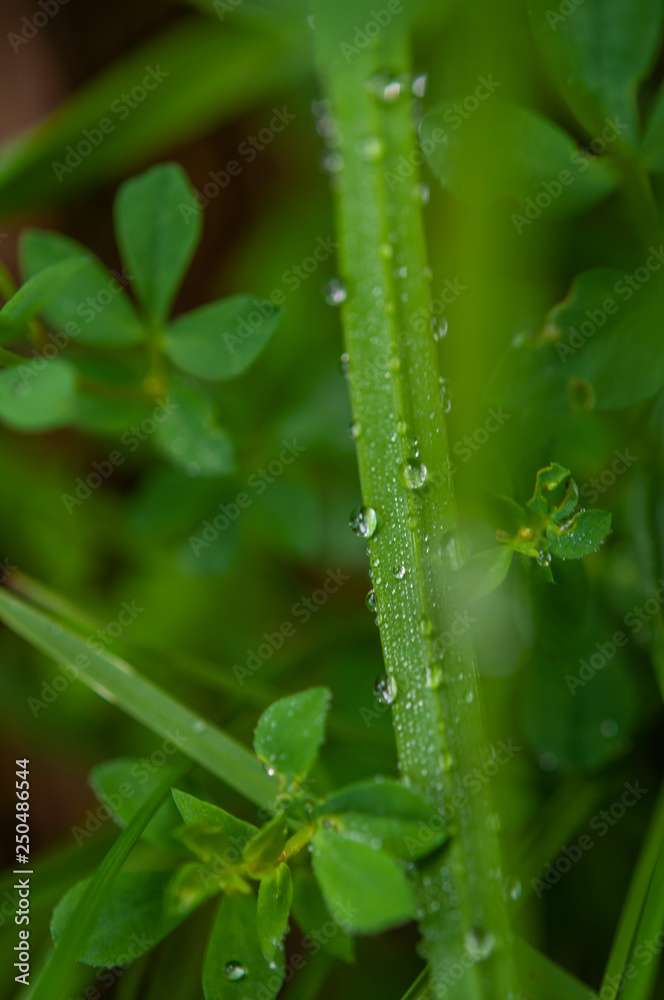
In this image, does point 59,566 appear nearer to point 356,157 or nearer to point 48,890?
point 48,890

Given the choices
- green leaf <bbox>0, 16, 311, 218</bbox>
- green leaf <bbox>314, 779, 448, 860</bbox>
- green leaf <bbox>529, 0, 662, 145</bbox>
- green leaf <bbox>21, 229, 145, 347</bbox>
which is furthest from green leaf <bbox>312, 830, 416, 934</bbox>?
green leaf <bbox>0, 16, 311, 218</bbox>

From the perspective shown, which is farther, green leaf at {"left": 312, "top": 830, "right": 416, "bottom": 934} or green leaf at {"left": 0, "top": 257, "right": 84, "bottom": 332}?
green leaf at {"left": 0, "top": 257, "right": 84, "bottom": 332}

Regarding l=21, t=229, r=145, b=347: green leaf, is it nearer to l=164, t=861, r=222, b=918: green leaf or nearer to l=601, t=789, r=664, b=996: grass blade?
l=164, t=861, r=222, b=918: green leaf

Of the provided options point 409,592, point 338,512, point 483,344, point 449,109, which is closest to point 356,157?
point 449,109

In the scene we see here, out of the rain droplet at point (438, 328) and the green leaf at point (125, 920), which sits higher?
the rain droplet at point (438, 328)

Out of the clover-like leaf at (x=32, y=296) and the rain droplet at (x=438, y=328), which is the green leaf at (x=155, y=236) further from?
the rain droplet at (x=438, y=328)

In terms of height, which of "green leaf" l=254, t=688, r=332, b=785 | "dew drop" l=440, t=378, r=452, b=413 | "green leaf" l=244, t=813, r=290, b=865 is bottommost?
"green leaf" l=244, t=813, r=290, b=865

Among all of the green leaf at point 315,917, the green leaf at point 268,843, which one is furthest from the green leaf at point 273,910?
the green leaf at point 315,917

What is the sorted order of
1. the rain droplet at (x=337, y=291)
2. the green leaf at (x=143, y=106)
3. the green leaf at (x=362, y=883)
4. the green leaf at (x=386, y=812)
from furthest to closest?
1. the green leaf at (x=143, y=106)
2. the rain droplet at (x=337, y=291)
3. the green leaf at (x=386, y=812)
4. the green leaf at (x=362, y=883)
